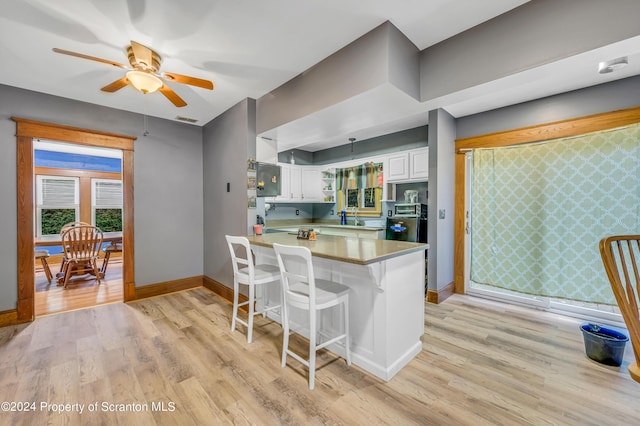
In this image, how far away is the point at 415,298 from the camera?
7.51ft

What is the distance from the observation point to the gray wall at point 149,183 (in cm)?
289

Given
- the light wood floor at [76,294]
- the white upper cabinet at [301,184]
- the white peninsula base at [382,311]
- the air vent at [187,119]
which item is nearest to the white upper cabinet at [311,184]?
the white upper cabinet at [301,184]

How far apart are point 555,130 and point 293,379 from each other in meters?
3.73

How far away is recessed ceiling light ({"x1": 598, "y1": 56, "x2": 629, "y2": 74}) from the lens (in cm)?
218

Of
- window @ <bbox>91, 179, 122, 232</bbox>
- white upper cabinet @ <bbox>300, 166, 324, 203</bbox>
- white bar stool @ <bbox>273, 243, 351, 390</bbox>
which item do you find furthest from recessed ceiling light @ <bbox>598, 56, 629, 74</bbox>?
window @ <bbox>91, 179, 122, 232</bbox>

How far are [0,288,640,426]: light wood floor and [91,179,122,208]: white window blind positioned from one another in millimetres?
4351

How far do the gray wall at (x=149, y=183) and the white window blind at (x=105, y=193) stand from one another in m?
3.76

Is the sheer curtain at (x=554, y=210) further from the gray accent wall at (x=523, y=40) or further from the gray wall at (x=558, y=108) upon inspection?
the gray accent wall at (x=523, y=40)

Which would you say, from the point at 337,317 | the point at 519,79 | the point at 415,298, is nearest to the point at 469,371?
the point at 415,298

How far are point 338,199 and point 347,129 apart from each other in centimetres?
243

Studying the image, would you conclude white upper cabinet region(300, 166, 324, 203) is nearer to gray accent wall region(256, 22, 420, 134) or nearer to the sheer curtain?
gray accent wall region(256, 22, 420, 134)

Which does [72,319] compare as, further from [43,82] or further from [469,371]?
[469,371]

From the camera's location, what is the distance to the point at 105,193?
254 inches

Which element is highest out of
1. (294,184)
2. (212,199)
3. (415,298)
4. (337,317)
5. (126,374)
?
(294,184)
